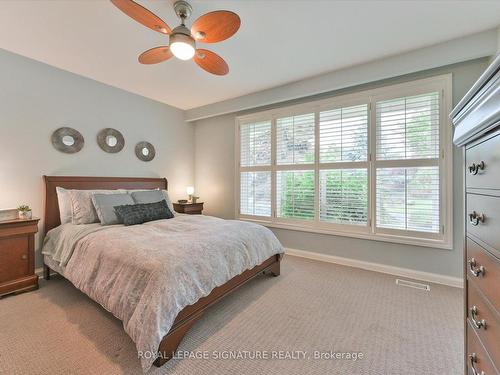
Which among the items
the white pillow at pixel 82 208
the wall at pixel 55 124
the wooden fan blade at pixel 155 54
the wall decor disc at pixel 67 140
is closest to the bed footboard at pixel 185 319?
the white pillow at pixel 82 208

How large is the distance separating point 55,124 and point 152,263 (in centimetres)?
268

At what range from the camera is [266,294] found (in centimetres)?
244

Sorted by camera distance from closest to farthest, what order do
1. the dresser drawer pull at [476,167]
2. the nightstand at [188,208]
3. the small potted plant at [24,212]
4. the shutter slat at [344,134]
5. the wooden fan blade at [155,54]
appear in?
the dresser drawer pull at [476,167]
the wooden fan blade at [155,54]
the small potted plant at [24,212]
the shutter slat at [344,134]
the nightstand at [188,208]

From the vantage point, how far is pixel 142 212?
2934mm

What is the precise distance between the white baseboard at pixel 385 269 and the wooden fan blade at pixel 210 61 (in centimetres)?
281

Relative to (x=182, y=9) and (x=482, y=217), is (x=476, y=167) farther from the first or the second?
(x=182, y=9)

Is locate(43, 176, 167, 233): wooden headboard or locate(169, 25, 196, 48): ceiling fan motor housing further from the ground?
locate(169, 25, 196, 48): ceiling fan motor housing

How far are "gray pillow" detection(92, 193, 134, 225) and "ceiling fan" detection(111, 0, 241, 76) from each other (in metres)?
1.74

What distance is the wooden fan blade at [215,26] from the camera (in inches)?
64.9

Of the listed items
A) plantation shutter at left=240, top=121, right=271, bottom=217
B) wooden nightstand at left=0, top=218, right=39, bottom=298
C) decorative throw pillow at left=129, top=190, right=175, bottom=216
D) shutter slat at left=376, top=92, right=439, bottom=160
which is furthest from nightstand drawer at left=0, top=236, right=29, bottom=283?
shutter slat at left=376, top=92, right=439, bottom=160

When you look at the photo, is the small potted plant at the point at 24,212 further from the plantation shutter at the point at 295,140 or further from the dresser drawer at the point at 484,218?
the dresser drawer at the point at 484,218

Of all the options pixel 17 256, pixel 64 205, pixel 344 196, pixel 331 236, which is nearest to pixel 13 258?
pixel 17 256

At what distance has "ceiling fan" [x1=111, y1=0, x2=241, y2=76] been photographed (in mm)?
1627

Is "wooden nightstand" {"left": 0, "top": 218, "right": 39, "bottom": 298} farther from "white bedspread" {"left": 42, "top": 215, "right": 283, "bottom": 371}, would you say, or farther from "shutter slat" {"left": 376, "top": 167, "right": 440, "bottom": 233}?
"shutter slat" {"left": 376, "top": 167, "right": 440, "bottom": 233}
